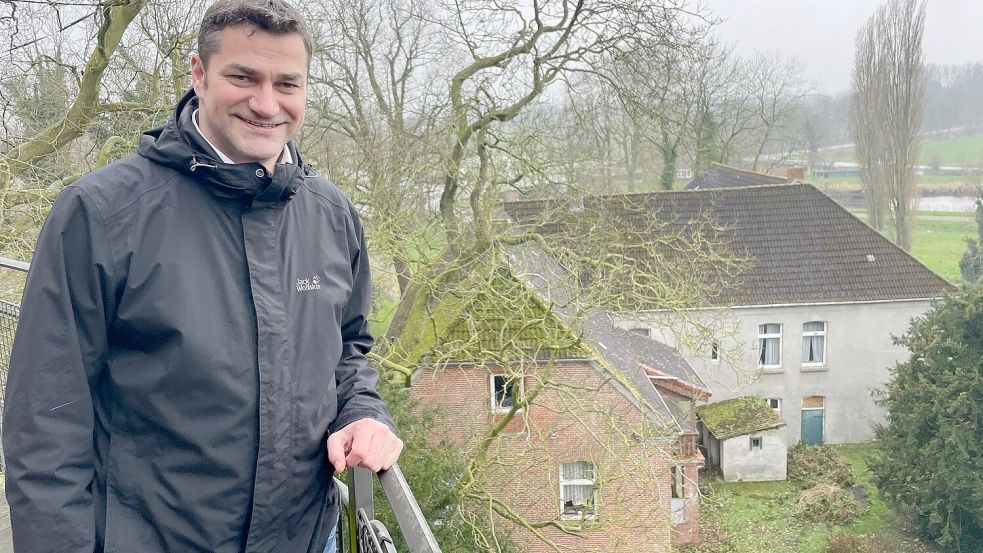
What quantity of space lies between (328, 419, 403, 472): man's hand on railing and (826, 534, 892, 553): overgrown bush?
698 inches

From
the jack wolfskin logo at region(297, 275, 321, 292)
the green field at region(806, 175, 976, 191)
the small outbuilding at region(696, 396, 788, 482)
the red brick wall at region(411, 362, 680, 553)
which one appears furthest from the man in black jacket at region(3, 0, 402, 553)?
the green field at region(806, 175, 976, 191)

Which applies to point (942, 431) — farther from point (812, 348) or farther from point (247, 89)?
point (247, 89)

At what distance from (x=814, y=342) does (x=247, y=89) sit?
81.7 ft

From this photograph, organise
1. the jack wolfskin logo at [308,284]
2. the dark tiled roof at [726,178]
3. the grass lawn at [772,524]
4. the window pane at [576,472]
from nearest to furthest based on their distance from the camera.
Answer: the jack wolfskin logo at [308,284]
the window pane at [576,472]
the grass lawn at [772,524]
the dark tiled roof at [726,178]

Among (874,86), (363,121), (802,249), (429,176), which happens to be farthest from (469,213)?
(874,86)

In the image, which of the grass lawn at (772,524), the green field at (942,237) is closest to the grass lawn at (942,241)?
the green field at (942,237)

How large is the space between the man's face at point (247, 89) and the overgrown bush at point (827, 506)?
780 inches

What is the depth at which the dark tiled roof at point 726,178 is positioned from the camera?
30.1m

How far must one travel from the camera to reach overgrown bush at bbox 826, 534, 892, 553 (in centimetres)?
1706

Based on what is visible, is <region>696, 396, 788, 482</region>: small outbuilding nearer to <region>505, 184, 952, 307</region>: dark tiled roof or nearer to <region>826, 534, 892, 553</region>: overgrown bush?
<region>505, 184, 952, 307</region>: dark tiled roof

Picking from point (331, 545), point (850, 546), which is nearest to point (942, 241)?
point (850, 546)

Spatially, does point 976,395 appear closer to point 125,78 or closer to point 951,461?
point 951,461

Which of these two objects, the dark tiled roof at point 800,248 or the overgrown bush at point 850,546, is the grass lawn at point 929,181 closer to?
the dark tiled roof at point 800,248

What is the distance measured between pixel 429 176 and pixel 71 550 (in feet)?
39.0
